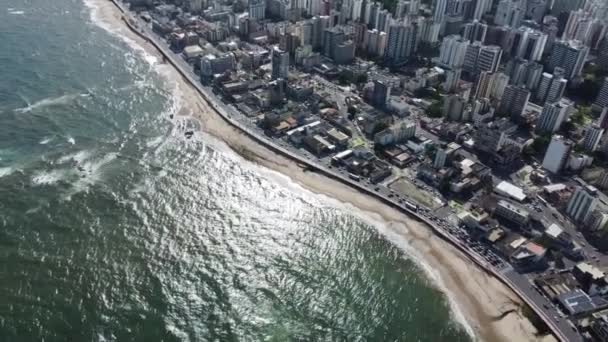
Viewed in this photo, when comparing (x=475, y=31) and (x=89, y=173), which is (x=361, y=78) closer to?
(x=475, y=31)

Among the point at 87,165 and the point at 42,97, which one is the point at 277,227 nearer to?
the point at 87,165

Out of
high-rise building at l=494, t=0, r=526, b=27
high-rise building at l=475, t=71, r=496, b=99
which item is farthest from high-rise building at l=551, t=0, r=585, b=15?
high-rise building at l=475, t=71, r=496, b=99

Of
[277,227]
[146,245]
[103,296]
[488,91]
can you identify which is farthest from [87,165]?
[488,91]

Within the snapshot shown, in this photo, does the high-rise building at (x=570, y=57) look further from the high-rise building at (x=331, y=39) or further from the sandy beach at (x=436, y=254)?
the sandy beach at (x=436, y=254)

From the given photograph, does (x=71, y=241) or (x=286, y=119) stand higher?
(x=286, y=119)

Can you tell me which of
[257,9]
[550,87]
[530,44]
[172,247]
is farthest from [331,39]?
[172,247]
